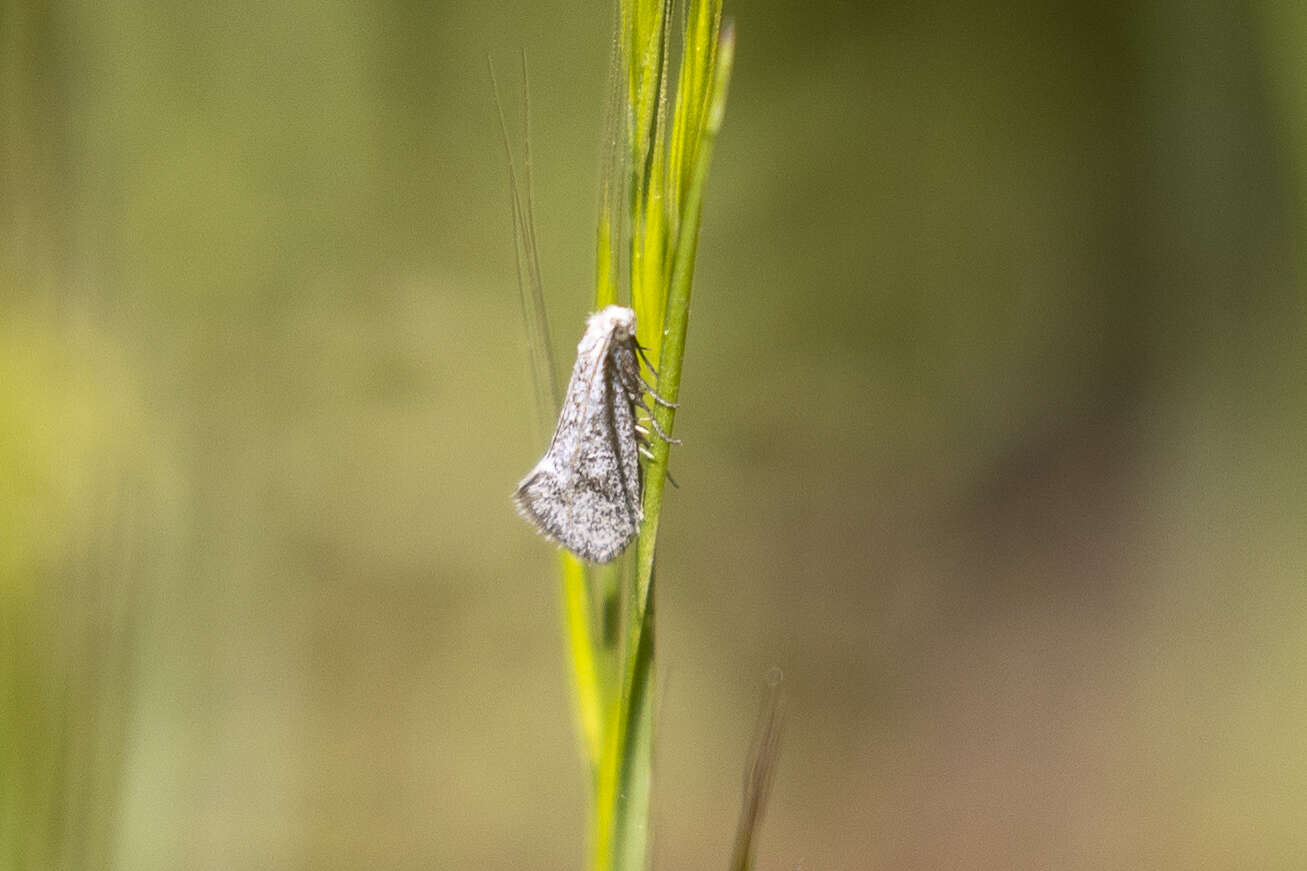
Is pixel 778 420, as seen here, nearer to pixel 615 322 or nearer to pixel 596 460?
pixel 596 460

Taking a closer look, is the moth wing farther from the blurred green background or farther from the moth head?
the blurred green background

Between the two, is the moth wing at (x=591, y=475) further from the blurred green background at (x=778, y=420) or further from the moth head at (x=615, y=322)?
the blurred green background at (x=778, y=420)

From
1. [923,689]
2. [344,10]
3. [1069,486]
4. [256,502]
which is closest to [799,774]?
[923,689]

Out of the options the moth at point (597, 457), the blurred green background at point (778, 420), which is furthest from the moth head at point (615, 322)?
the blurred green background at point (778, 420)

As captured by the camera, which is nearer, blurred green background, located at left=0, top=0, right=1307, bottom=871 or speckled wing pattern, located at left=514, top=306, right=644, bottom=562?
speckled wing pattern, located at left=514, top=306, right=644, bottom=562

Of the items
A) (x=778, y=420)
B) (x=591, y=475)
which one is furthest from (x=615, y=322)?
(x=778, y=420)

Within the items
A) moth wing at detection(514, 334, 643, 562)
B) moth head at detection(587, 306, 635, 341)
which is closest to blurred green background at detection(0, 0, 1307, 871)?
moth wing at detection(514, 334, 643, 562)
